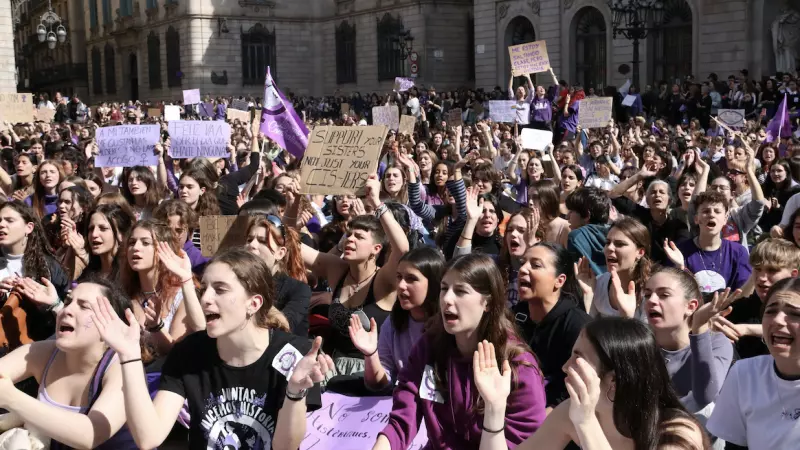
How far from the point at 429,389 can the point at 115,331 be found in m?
1.25

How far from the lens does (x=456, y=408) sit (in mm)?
3648

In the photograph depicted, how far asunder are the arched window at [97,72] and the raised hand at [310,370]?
6301 centimetres

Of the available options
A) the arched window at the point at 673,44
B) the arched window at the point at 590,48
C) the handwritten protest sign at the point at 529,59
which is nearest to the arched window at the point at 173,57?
the arched window at the point at 590,48

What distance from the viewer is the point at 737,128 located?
617 inches

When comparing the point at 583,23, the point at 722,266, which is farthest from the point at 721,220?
the point at 583,23

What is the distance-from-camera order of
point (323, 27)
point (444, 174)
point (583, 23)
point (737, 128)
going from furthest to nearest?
point (323, 27) < point (583, 23) < point (737, 128) < point (444, 174)

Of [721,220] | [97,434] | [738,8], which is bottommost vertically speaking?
[97,434]

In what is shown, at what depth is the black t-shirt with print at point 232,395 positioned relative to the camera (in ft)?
12.2

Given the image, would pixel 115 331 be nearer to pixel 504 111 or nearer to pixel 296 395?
pixel 296 395

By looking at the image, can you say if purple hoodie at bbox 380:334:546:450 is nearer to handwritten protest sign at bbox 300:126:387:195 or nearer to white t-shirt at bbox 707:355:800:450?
white t-shirt at bbox 707:355:800:450

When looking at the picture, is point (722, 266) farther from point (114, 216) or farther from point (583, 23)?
point (583, 23)

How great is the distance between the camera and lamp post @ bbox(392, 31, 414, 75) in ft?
133

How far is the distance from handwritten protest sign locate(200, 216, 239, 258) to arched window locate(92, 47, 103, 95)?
59442 mm

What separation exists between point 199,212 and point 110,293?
4.11 meters
